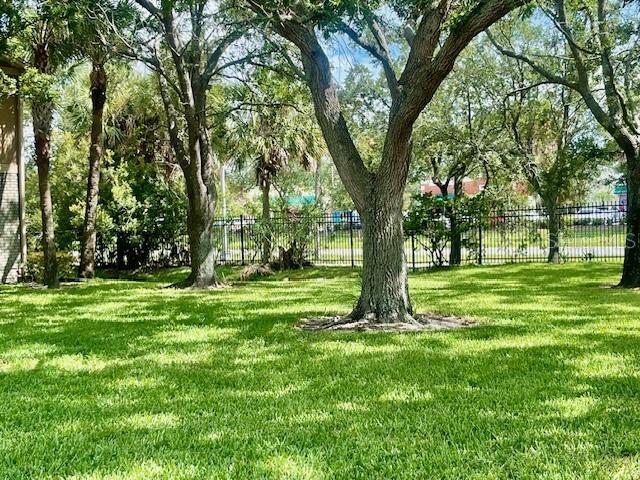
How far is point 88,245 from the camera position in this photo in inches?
600

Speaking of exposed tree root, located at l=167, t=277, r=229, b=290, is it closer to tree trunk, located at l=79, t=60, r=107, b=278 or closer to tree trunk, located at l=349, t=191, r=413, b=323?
tree trunk, located at l=79, t=60, r=107, b=278

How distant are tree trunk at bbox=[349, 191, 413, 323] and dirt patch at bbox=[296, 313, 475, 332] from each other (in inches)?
3.7

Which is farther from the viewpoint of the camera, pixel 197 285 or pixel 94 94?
pixel 94 94

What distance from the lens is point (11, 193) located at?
49.1 ft

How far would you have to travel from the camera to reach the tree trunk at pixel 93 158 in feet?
46.2

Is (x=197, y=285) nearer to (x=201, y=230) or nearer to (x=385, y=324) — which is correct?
(x=201, y=230)

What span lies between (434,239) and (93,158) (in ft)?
31.6

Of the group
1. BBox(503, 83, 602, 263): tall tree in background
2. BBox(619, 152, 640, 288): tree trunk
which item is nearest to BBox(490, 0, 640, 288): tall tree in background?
BBox(619, 152, 640, 288): tree trunk

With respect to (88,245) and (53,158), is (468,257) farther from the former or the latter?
(53,158)

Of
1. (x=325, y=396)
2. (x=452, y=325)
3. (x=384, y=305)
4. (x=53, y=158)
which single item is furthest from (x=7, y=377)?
(x=53, y=158)

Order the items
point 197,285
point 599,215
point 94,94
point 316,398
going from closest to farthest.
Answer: point 316,398 → point 197,285 → point 94,94 → point 599,215

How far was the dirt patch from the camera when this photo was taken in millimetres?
6953

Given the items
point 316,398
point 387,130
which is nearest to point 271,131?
point 387,130

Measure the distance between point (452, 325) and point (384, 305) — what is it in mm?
856
